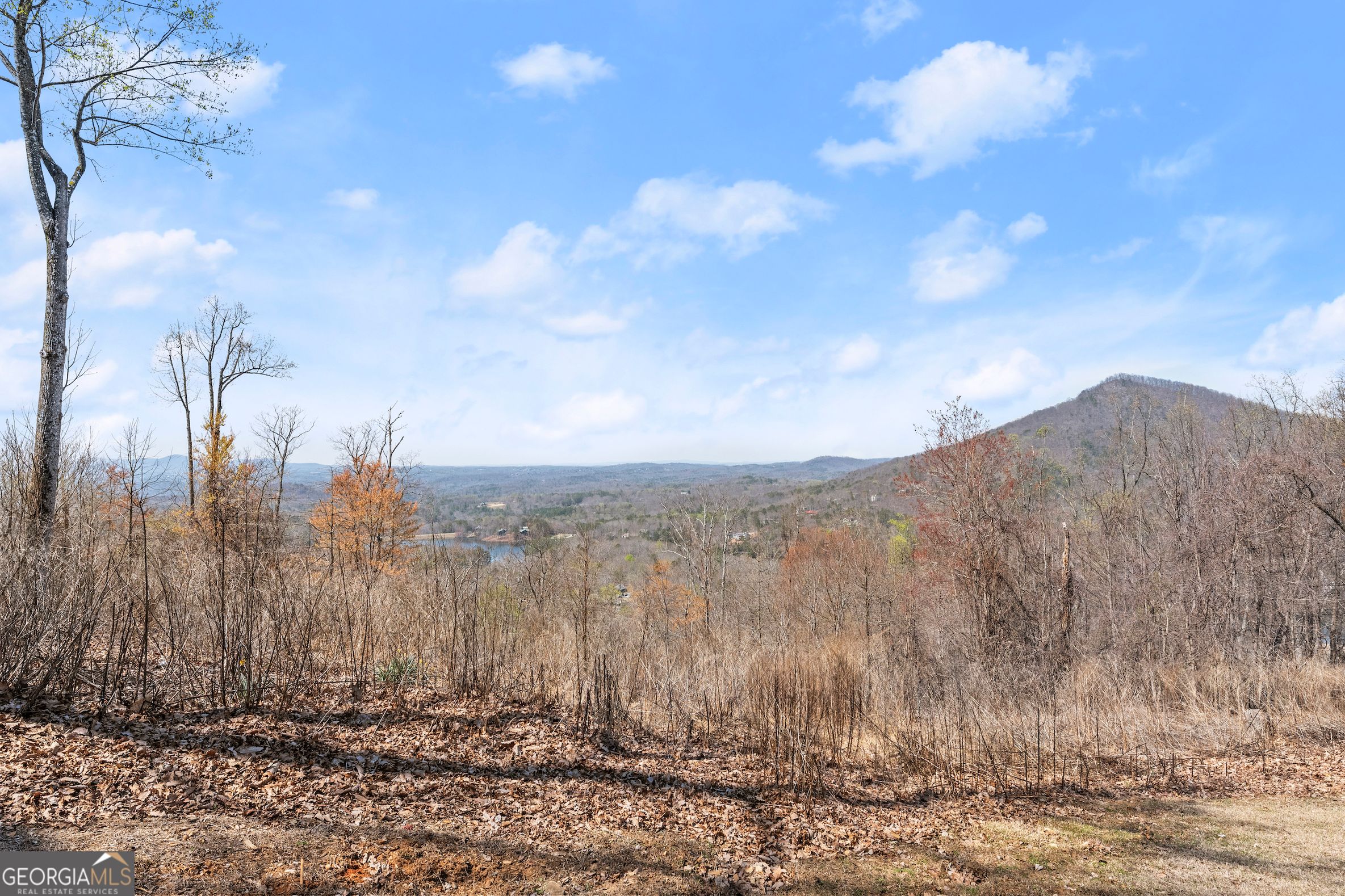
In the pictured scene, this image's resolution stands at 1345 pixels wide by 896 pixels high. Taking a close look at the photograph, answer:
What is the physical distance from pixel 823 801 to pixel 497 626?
5116 millimetres

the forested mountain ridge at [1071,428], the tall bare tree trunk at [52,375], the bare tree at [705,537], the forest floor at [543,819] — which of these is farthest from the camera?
the forested mountain ridge at [1071,428]

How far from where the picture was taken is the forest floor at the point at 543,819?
443cm

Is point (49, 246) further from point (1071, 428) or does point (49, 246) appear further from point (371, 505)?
point (1071, 428)

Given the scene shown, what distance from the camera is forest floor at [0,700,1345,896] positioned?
14.5 ft

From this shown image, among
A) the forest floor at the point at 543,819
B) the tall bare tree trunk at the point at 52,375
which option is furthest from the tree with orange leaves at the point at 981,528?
the tall bare tree trunk at the point at 52,375

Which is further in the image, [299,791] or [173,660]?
[173,660]

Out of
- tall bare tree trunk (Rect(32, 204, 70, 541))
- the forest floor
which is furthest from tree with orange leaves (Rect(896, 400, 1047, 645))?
tall bare tree trunk (Rect(32, 204, 70, 541))

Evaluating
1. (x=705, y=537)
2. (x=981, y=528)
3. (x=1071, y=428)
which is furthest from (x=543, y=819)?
(x=1071, y=428)

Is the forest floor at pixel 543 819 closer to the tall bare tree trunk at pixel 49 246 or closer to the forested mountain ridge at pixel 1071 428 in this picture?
the tall bare tree trunk at pixel 49 246

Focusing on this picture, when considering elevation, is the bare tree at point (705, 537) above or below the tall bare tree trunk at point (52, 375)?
below

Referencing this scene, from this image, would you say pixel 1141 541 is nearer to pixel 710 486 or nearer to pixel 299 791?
pixel 299 791

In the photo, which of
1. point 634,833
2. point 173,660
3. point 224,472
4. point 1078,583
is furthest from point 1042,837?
point 224,472

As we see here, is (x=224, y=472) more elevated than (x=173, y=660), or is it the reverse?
(x=224, y=472)

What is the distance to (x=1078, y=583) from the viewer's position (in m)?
22.5
